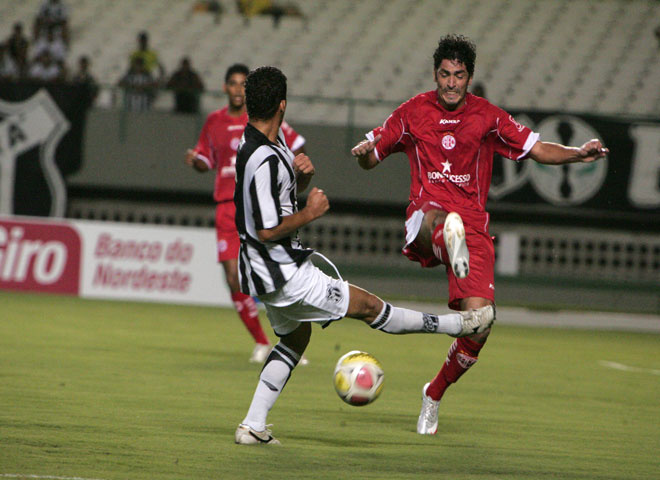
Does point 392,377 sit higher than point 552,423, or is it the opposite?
point 552,423

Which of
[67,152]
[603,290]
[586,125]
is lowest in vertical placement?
[603,290]

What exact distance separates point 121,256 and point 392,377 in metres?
7.55

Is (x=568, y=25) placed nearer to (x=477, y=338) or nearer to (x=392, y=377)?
(x=392, y=377)

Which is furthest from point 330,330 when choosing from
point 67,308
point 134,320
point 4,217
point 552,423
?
point 552,423

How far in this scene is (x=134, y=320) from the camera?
13.8m

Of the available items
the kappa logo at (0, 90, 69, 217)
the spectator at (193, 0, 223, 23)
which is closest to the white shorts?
the kappa logo at (0, 90, 69, 217)

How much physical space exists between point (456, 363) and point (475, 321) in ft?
2.62

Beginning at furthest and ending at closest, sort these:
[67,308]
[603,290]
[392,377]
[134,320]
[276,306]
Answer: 1. [603,290]
2. [67,308]
3. [134,320]
4. [392,377]
5. [276,306]

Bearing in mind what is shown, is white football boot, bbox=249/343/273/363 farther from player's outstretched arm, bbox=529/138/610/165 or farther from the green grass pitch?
player's outstretched arm, bbox=529/138/610/165

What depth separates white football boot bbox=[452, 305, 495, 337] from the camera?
601 cm

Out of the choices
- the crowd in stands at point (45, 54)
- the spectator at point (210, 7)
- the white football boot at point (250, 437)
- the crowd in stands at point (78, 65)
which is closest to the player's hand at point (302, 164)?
the white football boot at point (250, 437)

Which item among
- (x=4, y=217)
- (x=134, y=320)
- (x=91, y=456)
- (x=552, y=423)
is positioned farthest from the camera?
(x=4, y=217)

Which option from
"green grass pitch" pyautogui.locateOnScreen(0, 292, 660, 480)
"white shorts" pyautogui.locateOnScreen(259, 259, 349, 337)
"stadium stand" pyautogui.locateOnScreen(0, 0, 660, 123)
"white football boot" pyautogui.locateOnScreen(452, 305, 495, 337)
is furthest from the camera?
"stadium stand" pyautogui.locateOnScreen(0, 0, 660, 123)

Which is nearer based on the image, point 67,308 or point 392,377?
point 392,377
